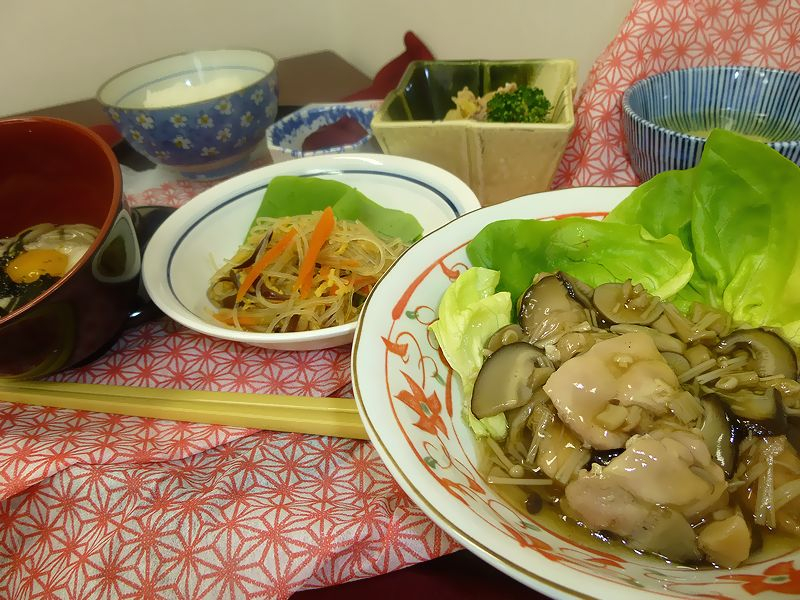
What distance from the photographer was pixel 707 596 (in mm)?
644

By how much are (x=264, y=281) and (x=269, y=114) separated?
814 mm

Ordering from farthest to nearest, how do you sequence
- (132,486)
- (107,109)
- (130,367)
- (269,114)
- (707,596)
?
(269,114), (107,109), (130,367), (132,486), (707,596)

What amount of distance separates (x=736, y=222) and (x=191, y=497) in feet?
3.93

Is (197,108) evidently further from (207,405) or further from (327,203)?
(207,405)

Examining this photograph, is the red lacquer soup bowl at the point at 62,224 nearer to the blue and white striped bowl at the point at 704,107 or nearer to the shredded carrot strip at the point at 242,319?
the shredded carrot strip at the point at 242,319

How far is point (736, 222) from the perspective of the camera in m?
1.08

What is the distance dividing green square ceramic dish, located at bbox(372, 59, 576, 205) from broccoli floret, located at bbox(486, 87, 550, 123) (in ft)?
0.19

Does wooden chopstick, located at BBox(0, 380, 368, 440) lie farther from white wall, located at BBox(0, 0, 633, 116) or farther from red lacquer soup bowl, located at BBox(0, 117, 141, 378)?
white wall, located at BBox(0, 0, 633, 116)

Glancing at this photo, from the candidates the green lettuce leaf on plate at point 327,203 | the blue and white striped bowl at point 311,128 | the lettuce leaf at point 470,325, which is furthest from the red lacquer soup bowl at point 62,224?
the lettuce leaf at point 470,325

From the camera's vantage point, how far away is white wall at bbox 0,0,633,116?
2195 mm

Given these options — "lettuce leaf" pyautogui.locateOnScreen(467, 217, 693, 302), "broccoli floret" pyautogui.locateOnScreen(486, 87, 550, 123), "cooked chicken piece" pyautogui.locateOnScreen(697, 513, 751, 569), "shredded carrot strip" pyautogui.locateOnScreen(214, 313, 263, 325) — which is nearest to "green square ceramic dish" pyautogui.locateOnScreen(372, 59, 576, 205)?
"broccoli floret" pyautogui.locateOnScreen(486, 87, 550, 123)

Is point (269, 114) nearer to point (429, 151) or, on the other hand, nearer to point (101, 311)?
point (429, 151)

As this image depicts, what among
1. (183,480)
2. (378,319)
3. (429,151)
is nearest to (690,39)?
(429,151)

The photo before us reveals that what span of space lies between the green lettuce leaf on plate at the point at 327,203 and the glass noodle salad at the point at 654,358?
51 cm
